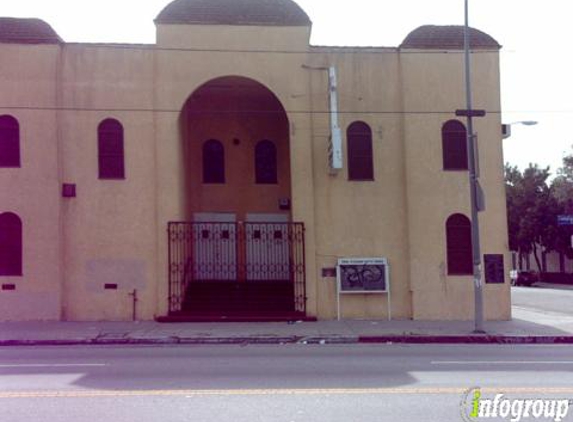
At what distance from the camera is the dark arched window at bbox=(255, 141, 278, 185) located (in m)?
24.3

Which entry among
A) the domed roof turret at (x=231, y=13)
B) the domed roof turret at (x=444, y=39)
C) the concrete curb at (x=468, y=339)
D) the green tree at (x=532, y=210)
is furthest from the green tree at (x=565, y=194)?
the concrete curb at (x=468, y=339)

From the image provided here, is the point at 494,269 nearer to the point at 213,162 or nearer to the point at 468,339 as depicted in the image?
the point at 468,339

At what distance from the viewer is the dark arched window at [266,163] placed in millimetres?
24344

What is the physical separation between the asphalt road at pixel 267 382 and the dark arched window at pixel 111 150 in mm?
7285

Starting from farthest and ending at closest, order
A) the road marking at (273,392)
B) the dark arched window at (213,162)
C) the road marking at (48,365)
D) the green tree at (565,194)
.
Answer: the green tree at (565,194), the dark arched window at (213,162), the road marking at (48,365), the road marking at (273,392)

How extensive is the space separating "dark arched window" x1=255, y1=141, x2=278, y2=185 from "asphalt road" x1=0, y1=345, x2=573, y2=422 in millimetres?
10239

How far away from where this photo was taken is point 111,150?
2103cm

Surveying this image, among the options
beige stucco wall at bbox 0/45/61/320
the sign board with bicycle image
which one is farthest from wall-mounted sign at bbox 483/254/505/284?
beige stucco wall at bbox 0/45/61/320

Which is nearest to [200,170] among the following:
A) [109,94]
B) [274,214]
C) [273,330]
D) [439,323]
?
[274,214]

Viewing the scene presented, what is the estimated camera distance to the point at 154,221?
20.9 metres

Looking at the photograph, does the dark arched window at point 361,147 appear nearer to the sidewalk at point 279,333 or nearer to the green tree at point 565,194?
the sidewalk at point 279,333

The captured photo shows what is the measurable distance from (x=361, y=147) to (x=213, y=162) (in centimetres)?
529

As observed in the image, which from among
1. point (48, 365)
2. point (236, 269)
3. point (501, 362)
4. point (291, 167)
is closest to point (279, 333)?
point (291, 167)

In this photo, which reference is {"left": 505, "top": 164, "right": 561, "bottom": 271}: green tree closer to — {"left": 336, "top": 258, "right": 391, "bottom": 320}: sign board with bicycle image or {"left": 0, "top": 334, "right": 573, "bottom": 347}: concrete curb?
{"left": 336, "top": 258, "right": 391, "bottom": 320}: sign board with bicycle image
